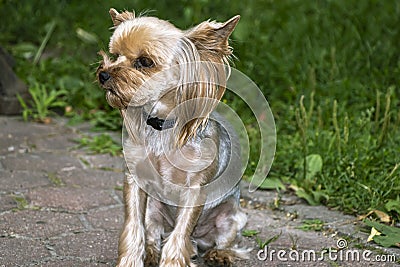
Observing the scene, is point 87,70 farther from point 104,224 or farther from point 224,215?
point 224,215

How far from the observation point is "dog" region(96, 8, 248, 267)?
132 inches

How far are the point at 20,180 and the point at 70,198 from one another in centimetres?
49

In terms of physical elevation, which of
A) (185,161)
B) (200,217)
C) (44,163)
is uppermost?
(185,161)

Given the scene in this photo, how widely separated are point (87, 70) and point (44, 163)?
199cm

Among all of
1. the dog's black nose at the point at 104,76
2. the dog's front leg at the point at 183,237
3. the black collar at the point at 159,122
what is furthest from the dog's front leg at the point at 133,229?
the dog's black nose at the point at 104,76

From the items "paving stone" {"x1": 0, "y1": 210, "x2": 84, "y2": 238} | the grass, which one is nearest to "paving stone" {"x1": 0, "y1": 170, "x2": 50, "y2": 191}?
"paving stone" {"x1": 0, "y1": 210, "x2": 84, "y2": 238}

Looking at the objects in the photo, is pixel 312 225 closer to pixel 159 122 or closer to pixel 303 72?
pixel 159 122

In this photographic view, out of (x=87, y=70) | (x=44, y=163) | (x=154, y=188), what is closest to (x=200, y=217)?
(x=154, y=188)

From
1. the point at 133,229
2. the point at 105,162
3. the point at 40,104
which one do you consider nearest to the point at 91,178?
the point at 105,162

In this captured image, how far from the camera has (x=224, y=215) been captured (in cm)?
396

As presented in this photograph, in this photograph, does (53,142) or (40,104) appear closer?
(53,142)

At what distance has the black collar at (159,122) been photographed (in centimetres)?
357

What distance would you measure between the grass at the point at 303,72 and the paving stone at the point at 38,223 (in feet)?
3.02

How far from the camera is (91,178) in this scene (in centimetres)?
540
